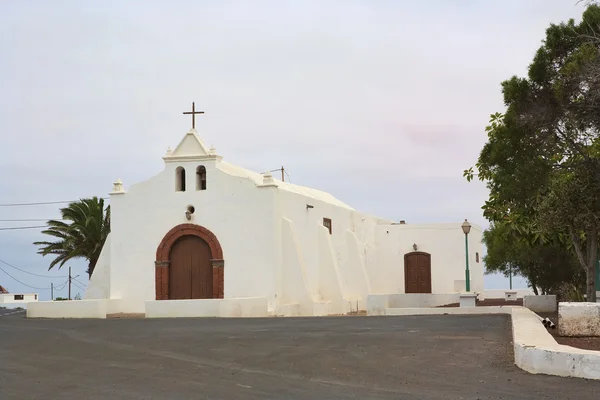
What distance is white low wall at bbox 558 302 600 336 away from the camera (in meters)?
12.6

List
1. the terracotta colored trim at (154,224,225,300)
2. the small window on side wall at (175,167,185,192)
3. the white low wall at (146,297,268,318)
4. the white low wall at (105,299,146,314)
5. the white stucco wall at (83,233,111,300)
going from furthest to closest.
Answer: the white stucco wall at (83,233,111,300)
the small window on side wall at (175,167,185,192)
the white low wall at (105,299,146,314)
the terracotta colored trim at (154,224,225,300)
the white low wall at (146,297,268,318)

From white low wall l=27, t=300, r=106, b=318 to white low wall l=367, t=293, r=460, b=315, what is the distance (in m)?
8.81

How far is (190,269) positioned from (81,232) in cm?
1059

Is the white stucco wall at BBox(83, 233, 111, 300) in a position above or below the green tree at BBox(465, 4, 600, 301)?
below

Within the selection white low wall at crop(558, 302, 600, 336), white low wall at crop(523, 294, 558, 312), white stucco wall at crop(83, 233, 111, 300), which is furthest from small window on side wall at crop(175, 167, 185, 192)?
white low wall at crop(558, 302, 600, 336)

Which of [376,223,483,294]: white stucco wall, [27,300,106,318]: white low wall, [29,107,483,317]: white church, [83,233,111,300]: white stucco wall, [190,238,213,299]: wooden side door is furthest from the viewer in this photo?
[376,223,483,294]: white stucco wall

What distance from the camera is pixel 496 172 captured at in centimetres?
1744

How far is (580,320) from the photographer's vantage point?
499 inches

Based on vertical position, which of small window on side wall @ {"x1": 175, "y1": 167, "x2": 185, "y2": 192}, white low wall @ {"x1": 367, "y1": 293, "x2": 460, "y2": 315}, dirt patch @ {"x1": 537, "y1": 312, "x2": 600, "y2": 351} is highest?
small window on side wall @ {"x1": 175, "y1": 167, "x2": 185, "y2": 192}

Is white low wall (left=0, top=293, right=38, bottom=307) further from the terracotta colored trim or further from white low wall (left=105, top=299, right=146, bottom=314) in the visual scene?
the terracotta colored trim

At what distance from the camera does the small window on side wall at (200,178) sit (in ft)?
90.6

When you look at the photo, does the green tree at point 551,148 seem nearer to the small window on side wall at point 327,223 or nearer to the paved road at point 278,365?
the paved road at point 278,365

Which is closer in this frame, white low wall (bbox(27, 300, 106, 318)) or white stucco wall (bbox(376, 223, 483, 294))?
white low wall (bbox(27, 300, 106, 318))

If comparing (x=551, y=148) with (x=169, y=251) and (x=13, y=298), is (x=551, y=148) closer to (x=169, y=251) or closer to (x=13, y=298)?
(x=169, y=251)
